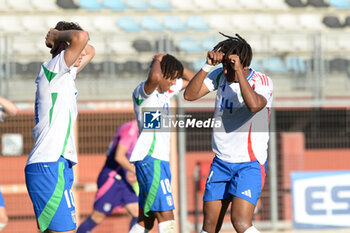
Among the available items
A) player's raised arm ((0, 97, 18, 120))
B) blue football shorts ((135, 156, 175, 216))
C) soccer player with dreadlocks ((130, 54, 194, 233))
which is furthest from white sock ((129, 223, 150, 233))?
player's raised arm ((0, 97, 18, 120))

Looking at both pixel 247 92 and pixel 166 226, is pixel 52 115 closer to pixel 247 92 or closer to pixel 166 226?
pixel 247 92

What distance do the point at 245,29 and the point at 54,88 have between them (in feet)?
41.5

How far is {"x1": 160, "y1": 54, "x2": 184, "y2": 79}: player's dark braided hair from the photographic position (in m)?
7.05

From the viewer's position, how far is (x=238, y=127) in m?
6.13

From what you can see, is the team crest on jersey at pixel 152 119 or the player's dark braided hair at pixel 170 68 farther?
the team crest on jersey at pixel 152 119

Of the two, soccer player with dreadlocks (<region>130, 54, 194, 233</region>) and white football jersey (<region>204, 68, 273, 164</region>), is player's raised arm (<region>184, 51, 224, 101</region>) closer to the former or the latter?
white football jersey (<region>204, 68, 273, 164</region>)

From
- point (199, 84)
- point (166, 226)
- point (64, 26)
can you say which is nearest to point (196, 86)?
point (199, 84)

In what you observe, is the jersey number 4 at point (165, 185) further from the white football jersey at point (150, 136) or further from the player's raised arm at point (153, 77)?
the player's raised arm at point (153, 77)

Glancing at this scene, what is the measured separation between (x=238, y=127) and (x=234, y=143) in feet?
0.51

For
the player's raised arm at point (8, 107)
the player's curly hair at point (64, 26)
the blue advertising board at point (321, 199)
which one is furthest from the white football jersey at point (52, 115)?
the blue advertising board at point (321, 199)

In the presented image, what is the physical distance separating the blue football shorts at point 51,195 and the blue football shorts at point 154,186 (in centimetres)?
171

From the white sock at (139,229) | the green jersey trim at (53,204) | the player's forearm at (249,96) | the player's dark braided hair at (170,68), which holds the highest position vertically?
the player's dark braided hair at (170,68)

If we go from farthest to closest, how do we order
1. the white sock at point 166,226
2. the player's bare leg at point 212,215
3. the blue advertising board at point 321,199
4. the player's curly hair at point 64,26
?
the blue advertising board at point 321,199 < the white sock at point 166,226 < the player's bare leg at point 212,215 < the player's curly hair at point 64,26

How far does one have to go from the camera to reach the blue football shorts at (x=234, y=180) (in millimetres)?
5949
